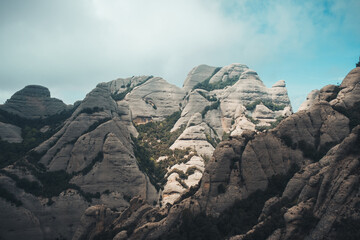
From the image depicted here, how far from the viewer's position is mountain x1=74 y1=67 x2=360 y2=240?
1624 inches

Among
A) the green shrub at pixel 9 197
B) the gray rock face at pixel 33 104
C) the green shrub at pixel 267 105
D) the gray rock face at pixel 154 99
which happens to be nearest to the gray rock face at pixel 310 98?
the green shrub at pixel 267 105

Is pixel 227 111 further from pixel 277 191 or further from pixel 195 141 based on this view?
pixel 277 191

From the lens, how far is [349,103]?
69812 millimetres

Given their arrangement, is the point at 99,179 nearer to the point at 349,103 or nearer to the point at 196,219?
the point at 196,219

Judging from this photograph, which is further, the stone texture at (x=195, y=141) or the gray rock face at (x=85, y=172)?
the stone texture at (x=195, y=141)

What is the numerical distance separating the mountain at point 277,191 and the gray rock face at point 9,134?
56135 millimetres

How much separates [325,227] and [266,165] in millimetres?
21671

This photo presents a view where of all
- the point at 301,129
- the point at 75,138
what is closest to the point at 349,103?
the point at 301,129

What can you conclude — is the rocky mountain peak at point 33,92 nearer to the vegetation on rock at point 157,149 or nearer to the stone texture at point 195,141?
the vegetation on rock at point 157,149

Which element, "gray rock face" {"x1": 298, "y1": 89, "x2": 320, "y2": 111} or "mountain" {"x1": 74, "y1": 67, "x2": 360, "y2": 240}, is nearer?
"mountain" {"x1": 74, "y1": 67, "x2": 360, "y2": 240}

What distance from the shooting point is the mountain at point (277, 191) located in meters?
41.2

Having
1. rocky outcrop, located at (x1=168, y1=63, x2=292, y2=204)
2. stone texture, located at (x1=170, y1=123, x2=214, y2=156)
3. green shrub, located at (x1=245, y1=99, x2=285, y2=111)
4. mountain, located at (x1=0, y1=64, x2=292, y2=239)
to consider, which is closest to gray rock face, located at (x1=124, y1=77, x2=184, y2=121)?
mountain, located at (x1=0, y1=64, x2=292, y2=239)

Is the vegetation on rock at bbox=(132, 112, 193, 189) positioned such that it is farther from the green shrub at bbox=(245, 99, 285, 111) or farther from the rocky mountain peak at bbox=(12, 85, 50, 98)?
the rocky mountain peak at bbox=(12, 85, 50, 98)

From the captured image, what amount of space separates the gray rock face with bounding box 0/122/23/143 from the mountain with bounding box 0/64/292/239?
0.59 meters
